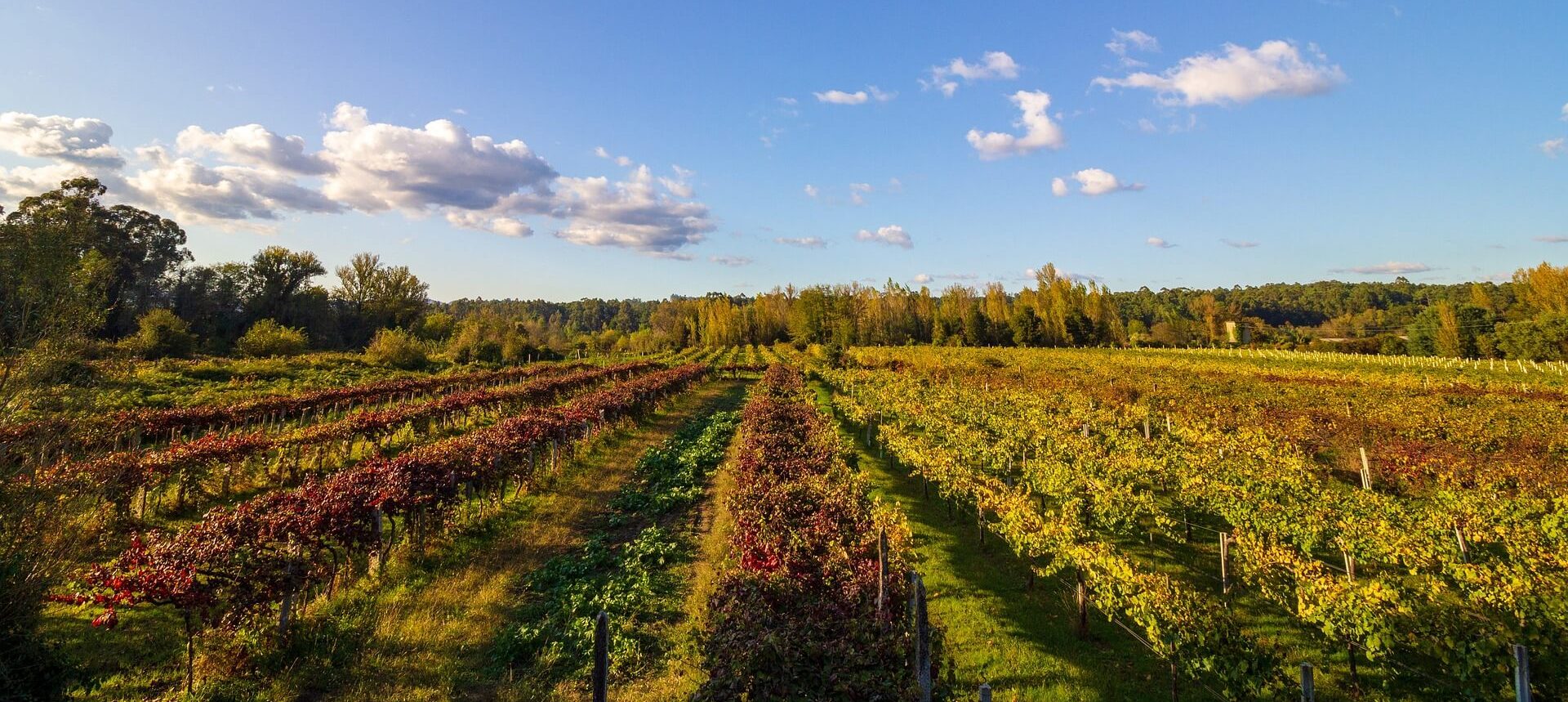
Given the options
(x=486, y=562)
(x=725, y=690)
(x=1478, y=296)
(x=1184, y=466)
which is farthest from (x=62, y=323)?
(x=1478, y=296)

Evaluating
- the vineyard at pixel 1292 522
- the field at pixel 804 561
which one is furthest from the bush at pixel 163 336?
the vineyard at pixel 1292 522

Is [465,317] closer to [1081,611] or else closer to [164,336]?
[164,336]

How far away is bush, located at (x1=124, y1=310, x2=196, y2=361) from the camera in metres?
39.6

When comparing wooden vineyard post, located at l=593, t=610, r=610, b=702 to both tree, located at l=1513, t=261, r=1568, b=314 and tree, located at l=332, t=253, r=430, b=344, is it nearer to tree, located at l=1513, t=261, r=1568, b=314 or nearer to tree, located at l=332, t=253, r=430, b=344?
tree, located at l=332, t=253, r=430, b=344

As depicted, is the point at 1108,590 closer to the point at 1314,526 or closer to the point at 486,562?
the point at 1314,526

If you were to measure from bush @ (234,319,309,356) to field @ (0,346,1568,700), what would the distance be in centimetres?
3295

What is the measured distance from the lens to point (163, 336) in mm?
41281

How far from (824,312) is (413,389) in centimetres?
7336

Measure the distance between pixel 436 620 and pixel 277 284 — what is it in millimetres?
70947

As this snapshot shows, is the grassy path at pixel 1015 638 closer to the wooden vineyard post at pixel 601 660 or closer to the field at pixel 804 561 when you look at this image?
the field at pixel 804 561

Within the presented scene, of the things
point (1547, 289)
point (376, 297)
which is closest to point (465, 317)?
point (376, 297)

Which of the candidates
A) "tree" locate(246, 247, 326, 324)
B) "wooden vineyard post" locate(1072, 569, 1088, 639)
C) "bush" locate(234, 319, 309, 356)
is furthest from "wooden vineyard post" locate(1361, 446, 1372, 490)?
"tree" locate(246, 247, 326, 324)

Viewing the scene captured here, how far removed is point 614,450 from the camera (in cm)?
2100

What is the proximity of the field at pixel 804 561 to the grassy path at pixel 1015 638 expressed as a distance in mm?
54
